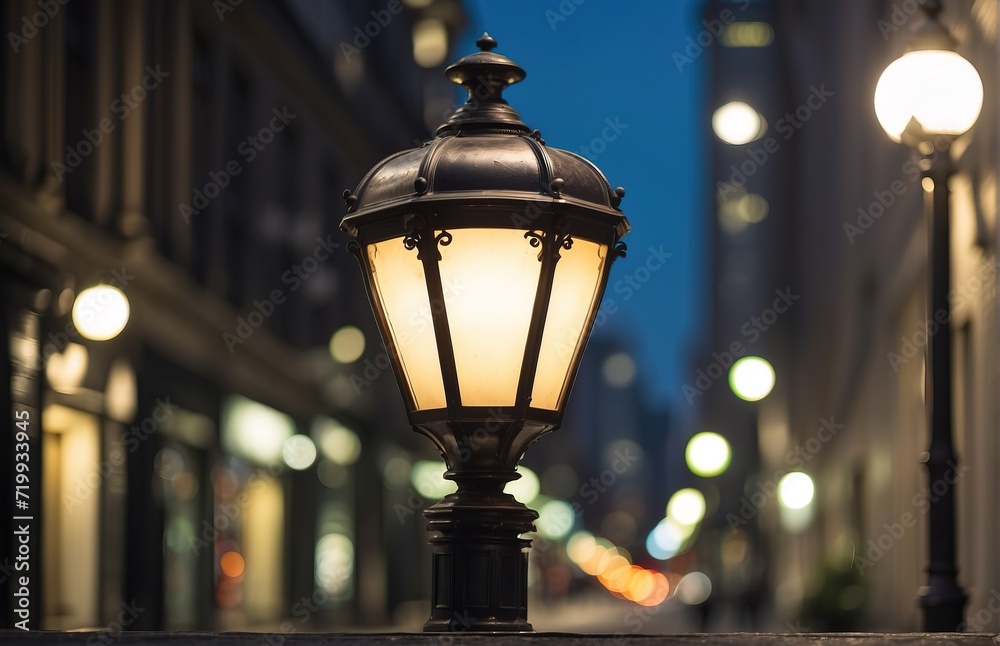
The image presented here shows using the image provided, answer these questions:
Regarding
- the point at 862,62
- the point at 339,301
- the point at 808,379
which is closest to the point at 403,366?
the point at 862,62

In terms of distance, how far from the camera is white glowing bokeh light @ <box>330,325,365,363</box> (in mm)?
33594

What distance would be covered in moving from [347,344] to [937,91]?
26425 mm

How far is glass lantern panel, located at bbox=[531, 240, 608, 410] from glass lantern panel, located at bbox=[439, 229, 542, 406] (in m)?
0.10

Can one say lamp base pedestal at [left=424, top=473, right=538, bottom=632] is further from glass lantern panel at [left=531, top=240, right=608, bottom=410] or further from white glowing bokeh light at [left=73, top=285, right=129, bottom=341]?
white glowing bokeh light at [left=73, top=285, right=129, bottom=341]

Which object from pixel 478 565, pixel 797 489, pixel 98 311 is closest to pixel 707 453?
pixel 797 489

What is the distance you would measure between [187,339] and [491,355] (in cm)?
1882

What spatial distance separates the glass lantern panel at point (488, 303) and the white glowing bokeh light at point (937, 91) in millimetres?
3800

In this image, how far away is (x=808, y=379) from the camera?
53594mm

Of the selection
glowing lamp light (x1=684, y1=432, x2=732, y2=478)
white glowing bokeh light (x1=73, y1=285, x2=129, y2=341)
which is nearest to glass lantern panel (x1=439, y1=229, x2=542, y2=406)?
white glowing bokeh light (x1=73, y1=285, x2=129, y2=341)

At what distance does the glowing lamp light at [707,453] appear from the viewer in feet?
93.6

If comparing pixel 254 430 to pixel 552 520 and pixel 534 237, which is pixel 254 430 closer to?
pixel 534 237

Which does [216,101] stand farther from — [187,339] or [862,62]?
[862,62]

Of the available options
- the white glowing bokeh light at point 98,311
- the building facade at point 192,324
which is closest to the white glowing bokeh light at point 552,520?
Result: the building facade at point 192,324

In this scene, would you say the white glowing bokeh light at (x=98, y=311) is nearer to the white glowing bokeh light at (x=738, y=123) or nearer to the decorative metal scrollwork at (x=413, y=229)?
the white glowing bokeh light at (x=738, y=123)
